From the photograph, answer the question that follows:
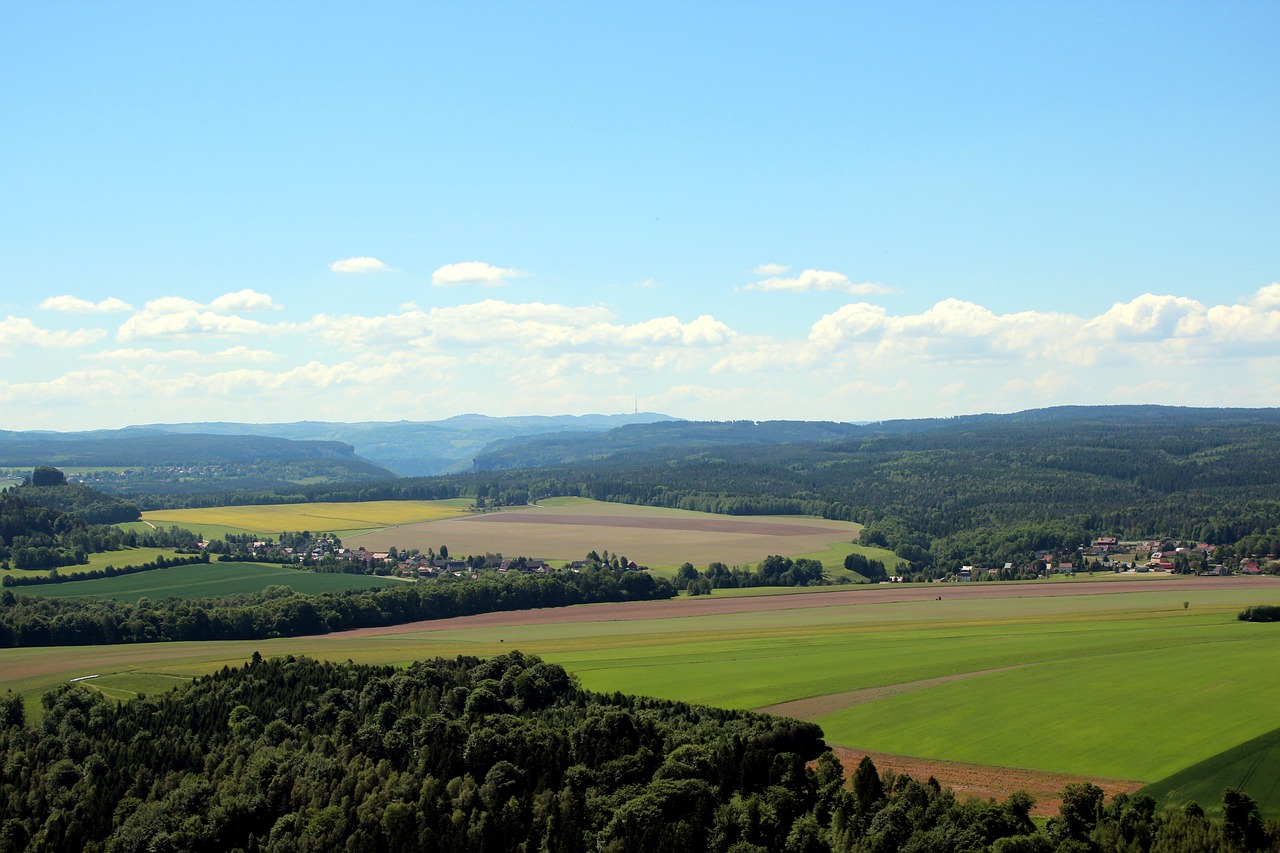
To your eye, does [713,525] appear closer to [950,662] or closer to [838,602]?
[838,602]

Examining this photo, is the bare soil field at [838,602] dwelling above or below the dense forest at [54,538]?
below

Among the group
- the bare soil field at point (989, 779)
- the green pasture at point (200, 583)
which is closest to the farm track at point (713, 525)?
the green pasture at point (200, 583)

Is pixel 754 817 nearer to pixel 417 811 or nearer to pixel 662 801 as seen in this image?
pixel 662 801

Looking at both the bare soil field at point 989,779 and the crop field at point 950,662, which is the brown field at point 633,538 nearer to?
the crop field at point 950,662

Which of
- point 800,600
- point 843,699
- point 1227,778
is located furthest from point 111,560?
point 1227,778

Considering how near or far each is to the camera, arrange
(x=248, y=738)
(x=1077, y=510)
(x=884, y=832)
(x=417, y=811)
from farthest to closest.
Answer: (x=1077, y=510)
(x=248, y=738)
(x=417, y=811)
(x=884, y=832)

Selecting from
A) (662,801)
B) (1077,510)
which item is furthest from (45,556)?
(1077,510)
